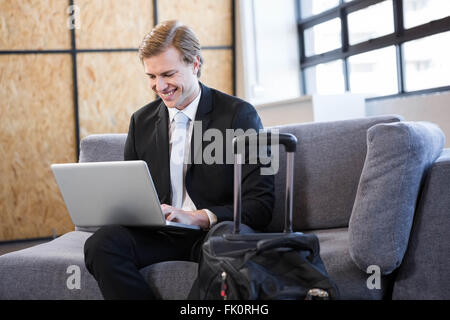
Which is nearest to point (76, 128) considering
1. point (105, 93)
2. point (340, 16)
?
point (105, 93)

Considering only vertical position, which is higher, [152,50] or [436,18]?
[436,18]

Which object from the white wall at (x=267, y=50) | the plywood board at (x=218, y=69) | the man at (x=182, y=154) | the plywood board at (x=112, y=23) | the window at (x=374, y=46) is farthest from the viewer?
the plywood board at (x=218, y=69)

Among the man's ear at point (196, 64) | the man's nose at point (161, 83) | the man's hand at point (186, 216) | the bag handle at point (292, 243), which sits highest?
the man's ear at point (196, 64)

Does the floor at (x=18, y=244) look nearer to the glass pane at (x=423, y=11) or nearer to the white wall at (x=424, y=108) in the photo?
the white wall at (x=424, y=108)

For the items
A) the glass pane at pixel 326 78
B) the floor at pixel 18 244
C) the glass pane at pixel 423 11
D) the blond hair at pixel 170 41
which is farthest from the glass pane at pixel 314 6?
the floor at pixel 18 244

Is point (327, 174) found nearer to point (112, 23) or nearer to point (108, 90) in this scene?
point (108, 90)

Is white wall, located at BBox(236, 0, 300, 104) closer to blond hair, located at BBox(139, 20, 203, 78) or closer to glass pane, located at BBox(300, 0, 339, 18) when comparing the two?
glass pane, located at BBox(300, 0, 339, 18)

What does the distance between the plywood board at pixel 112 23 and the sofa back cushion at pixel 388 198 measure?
3.87 metres

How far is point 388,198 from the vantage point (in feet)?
5.63

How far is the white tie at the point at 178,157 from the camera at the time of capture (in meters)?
2.07

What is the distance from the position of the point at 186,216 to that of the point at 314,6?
382cm

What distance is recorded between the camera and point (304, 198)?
2.20m

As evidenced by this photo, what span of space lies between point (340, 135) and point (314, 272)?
0.85 metres
